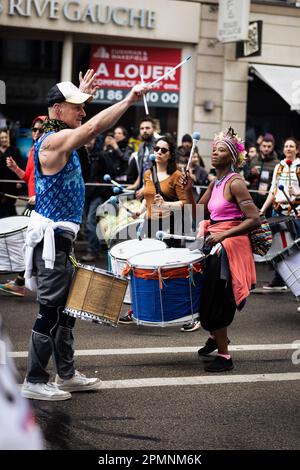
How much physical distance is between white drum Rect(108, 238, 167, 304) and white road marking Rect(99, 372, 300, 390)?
49.5 inches

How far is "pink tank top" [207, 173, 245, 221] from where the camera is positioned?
6641 mm

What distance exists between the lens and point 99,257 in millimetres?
13203

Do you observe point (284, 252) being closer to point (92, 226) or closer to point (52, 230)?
point (52, 230)

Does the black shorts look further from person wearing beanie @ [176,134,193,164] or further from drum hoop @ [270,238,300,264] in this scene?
person wearing beanie @ [176,134,193,164]

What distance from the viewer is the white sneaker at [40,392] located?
18.3 ft

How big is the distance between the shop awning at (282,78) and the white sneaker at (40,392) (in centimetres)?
1378

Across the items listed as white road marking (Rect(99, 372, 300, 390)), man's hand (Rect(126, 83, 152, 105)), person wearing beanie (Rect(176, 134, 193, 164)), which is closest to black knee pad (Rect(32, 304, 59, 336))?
white road marking (Rect(99, 372, 300, 390))

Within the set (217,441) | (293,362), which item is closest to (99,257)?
(293,362)

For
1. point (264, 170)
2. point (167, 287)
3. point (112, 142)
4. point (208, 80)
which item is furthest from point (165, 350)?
point (208, 80)

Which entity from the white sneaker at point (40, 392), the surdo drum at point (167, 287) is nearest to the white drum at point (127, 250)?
the surdo drum at point (167, 287)

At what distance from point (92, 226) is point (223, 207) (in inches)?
248

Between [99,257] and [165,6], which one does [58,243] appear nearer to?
[99,257]

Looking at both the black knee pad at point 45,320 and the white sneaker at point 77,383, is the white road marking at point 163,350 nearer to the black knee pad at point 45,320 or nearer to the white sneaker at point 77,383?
the white sneaker at point 77,383

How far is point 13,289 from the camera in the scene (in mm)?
9906
